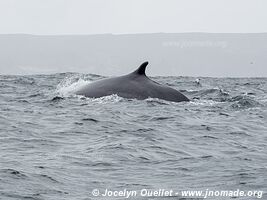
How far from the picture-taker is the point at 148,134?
13211 mm

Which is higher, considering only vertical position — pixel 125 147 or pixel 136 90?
pixel 136 90

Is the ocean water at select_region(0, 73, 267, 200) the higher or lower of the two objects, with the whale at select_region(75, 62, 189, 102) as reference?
lower

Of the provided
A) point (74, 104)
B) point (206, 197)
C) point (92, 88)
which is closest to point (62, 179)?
point (206, 197)

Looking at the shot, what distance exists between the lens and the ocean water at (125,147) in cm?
878

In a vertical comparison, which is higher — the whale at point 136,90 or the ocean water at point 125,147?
the whale at point 136,90

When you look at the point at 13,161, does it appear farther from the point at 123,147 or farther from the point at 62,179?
the point at 123,147

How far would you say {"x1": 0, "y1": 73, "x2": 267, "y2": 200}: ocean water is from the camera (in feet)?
28.8

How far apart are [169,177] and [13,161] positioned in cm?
279

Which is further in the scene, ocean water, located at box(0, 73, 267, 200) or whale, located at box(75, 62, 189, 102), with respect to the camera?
whale, located at box(75, 62, 189, 102)

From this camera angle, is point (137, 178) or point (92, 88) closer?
point (137, 178)

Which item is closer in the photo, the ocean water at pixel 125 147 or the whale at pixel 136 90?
the ocean water at pixel 125 147

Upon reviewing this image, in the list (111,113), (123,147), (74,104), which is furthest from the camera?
(74,104)

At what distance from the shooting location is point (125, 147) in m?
11.5

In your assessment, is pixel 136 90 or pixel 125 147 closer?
pixel 125 147
